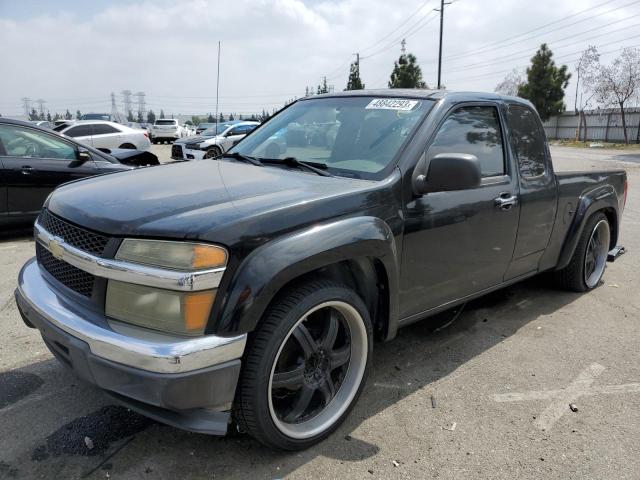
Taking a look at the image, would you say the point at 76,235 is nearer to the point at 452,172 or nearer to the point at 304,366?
the point at 304,366

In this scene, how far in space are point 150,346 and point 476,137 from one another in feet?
8.35

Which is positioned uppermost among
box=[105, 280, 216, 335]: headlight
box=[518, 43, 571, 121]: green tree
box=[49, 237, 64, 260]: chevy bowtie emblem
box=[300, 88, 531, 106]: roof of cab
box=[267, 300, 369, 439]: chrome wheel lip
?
box=[518, 43, 571, 121]: green tree

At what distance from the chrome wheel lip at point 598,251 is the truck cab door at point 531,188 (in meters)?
1.10

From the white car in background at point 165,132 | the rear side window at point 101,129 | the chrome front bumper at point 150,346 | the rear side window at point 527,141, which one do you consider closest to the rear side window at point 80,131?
the rear side window at point 101,129

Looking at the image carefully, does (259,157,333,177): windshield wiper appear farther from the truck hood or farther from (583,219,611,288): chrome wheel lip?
(583,219,611,288): chrome wheel lip

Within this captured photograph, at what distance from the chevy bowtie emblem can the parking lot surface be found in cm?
74

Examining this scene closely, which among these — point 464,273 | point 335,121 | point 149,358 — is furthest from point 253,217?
point 464,273

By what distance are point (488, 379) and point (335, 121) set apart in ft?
6.33

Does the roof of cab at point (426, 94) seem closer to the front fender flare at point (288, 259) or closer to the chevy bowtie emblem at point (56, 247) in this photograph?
the front fender flare at point (288, 259)

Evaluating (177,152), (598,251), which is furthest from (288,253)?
(177,152)

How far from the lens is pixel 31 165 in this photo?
6.43 metres

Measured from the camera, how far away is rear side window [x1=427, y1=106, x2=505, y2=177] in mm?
3278

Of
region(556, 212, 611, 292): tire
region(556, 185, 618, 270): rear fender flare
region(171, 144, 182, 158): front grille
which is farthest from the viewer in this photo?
region(171, 144, 182, 158): front grille

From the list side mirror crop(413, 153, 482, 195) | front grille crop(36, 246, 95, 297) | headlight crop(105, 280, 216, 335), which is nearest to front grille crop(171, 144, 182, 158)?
front grille crop(36, 246, 95, 297)
